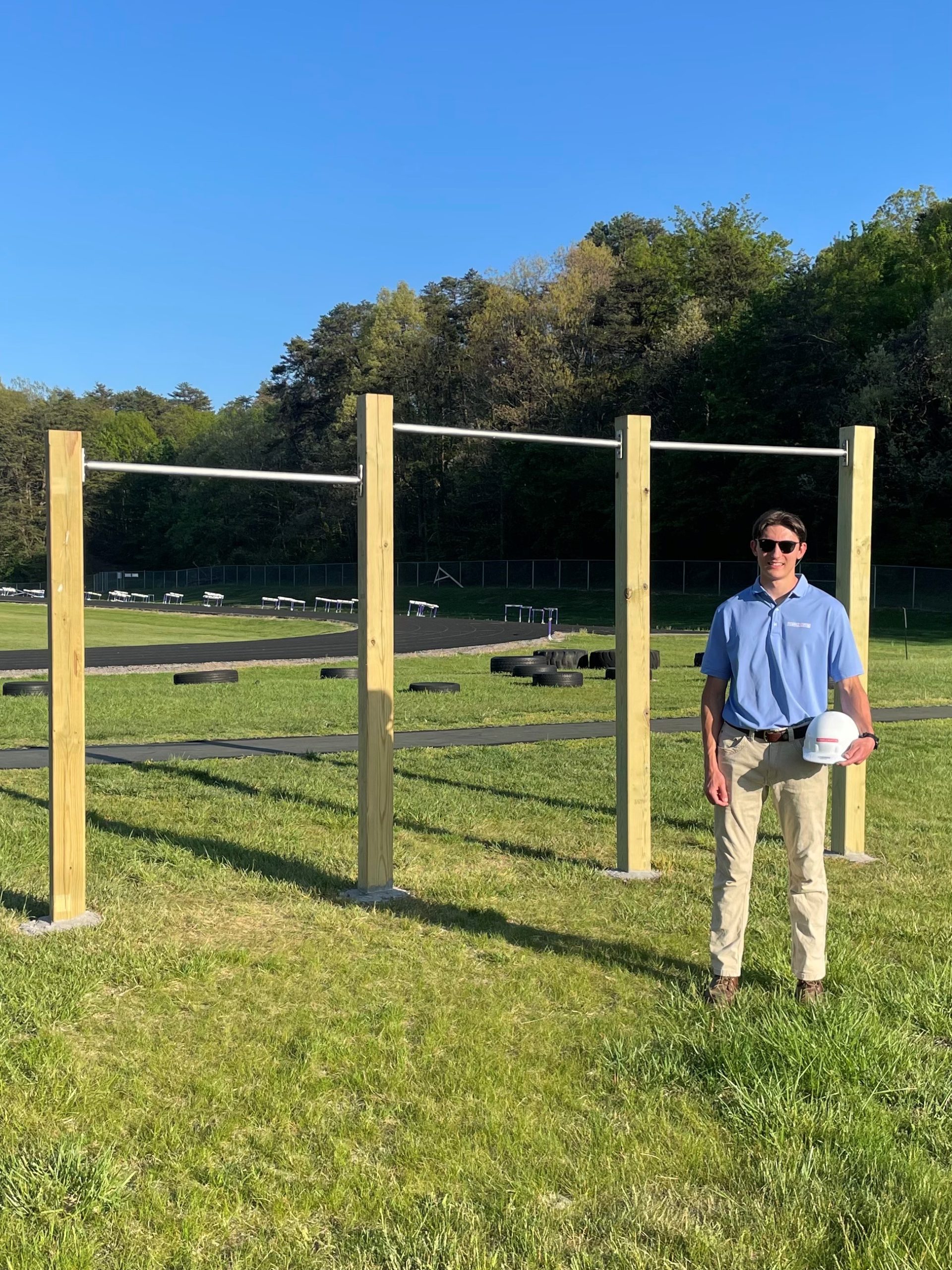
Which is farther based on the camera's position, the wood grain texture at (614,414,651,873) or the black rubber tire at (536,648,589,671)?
the black rubber tire at (536,648,589,671)

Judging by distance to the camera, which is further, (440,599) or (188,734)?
(440,599)

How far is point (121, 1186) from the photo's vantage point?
3.32 metres

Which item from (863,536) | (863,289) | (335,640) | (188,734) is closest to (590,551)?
(863,289)

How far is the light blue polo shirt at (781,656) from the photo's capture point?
4758 millimetres

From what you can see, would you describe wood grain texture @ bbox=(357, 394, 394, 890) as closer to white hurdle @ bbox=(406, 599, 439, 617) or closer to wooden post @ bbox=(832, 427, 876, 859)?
wooden post @ bbox=(832, 427, 876, 859)

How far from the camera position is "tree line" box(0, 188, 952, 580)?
5062 centimetres

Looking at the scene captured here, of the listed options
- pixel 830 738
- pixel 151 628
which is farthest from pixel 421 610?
pixel 830 738

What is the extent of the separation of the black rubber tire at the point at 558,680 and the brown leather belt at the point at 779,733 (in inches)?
569

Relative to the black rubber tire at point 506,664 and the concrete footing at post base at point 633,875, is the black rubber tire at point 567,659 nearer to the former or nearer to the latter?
the black rubber tire at point 506,664

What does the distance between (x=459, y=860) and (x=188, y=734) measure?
6716 millimetres

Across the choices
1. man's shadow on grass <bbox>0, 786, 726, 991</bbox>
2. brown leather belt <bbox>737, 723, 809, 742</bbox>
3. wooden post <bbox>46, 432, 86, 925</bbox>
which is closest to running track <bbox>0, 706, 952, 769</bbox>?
man's shadow on grass <bbox>0, 786, 726, 991</bbox>

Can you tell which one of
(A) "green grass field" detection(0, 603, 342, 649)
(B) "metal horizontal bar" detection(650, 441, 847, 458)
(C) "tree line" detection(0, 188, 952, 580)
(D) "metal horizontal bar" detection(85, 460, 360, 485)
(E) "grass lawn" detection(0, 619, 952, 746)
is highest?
(C) "tree line" detection(0, 188, 952, 580)

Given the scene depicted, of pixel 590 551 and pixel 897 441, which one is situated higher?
pixel 897 441

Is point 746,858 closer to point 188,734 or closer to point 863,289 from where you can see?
point 188,734
